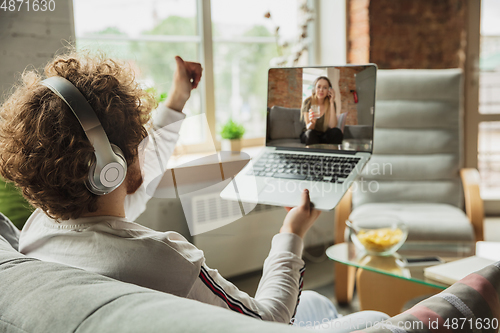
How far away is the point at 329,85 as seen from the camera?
706 mm

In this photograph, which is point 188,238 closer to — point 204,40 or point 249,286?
point 249,286

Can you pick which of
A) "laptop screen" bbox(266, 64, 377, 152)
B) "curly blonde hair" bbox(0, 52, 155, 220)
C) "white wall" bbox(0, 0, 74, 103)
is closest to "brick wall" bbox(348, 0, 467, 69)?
"white wall" bbox(0, 0, 74, 103)

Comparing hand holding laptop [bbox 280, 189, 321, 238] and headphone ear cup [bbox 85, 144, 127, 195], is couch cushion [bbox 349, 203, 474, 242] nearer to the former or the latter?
hand holding laptop [bbox 280, 189, 321, 238]

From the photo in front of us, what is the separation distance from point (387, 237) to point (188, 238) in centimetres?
102

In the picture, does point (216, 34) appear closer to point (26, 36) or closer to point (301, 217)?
point (26, 36)

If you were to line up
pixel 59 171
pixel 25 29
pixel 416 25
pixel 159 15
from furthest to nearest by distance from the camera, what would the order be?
pixel 416 25, pixel 159 15, pixel 25 29, pixel 59 171

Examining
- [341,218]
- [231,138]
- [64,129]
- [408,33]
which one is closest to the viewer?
[64,129]

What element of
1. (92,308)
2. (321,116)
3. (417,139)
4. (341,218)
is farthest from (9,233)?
(417,139)

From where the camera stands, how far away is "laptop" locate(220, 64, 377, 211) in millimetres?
688

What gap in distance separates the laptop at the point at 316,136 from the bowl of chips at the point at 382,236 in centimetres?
71

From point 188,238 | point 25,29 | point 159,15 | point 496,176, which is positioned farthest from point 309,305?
point 496,176

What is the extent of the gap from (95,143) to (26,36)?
133 cm

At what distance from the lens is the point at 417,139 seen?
7.30ft

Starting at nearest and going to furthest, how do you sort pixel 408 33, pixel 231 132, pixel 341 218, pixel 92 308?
pixel 92 308, pixel 231 132, pixel 341 218, pixel 408 33
